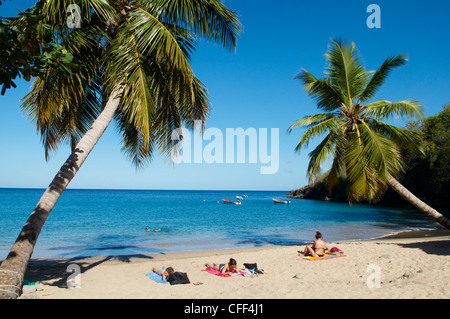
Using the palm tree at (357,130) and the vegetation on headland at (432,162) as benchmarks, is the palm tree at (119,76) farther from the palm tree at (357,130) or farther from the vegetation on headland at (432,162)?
the vegetation on headland at (432,162)

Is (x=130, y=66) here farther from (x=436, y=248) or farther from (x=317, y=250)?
(x=436, y=248)

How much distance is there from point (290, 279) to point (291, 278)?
0.45ft

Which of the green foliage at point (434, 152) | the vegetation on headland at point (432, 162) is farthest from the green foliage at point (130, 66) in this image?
the green foliage at point (434, 152)

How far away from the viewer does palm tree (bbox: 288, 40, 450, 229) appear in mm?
10320

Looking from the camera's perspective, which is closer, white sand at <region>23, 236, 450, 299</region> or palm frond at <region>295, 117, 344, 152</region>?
white sand at <region>23, 236, 450, 299</region>

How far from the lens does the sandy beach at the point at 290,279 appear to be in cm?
640

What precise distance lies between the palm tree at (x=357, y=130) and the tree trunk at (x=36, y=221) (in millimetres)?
7376

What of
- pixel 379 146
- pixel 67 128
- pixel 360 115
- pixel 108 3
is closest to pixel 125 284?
pixel 67 128

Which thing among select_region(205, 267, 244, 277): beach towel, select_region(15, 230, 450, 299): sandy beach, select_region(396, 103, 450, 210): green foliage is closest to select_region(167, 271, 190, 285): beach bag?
select_region(15, 230, 450, 299): sandy beach

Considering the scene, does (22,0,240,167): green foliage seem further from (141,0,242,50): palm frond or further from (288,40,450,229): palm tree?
(288,40,450,229): palm tree

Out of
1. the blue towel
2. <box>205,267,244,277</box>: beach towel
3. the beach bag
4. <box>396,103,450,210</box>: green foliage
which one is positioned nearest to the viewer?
the beach bag

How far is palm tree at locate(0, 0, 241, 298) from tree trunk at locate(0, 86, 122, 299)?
0.7 inches

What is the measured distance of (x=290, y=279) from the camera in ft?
27.0

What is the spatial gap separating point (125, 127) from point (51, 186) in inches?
148
